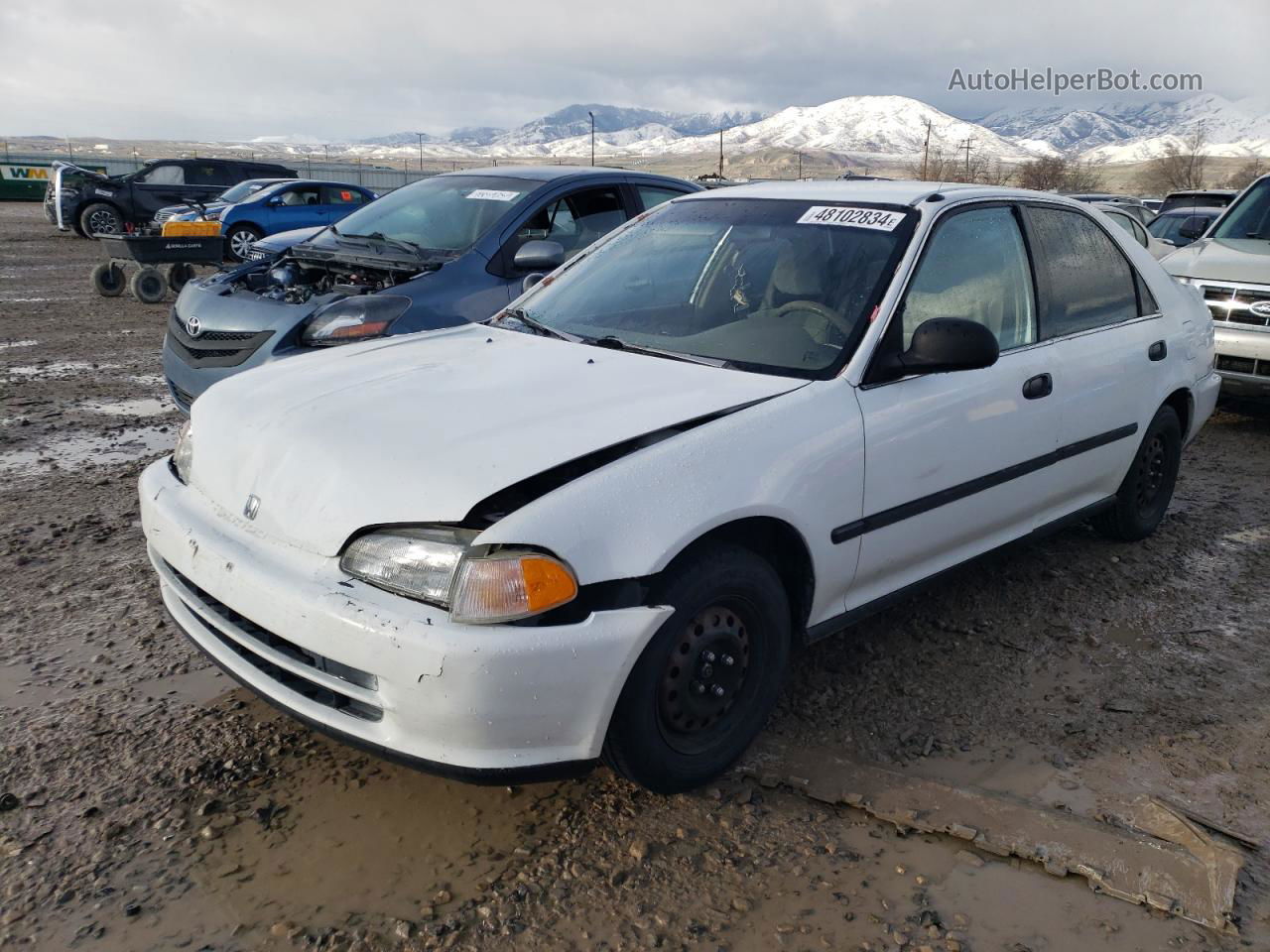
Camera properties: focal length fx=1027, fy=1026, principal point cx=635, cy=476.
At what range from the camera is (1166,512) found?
17.4ft

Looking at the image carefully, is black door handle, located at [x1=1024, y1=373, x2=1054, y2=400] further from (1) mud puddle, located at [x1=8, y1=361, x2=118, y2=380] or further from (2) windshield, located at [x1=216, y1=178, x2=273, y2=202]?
(2) windshield, located at [x1=216, y1=178, x2=273, y2=202]

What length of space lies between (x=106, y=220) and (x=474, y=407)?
20.5 metres

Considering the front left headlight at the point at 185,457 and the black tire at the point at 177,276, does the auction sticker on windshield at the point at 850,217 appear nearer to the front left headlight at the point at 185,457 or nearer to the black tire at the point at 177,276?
the front left headlight at the point at 185,457

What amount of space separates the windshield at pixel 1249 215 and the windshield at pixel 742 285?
565 cm

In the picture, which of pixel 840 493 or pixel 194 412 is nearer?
pixel 840 493

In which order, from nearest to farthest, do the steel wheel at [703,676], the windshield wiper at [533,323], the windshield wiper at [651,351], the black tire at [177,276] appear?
the steel wheel at [703,676] → the windshield wiper at [651,351] → the windshield wiper at [533,323] → the black tire at [177,276]

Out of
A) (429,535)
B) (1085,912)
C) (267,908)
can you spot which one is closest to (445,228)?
(429,535)

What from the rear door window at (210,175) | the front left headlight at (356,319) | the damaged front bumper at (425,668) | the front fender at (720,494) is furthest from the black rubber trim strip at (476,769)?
the rear door window at (210,175)

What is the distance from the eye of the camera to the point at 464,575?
2.30 m

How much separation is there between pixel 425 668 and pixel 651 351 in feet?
4.68

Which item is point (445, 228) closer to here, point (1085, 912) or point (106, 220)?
point (1085, 912)

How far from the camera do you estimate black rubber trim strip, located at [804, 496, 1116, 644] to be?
3061mm

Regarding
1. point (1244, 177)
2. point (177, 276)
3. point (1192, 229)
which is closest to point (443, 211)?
point (1192, 229)

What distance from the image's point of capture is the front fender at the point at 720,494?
2.35m
